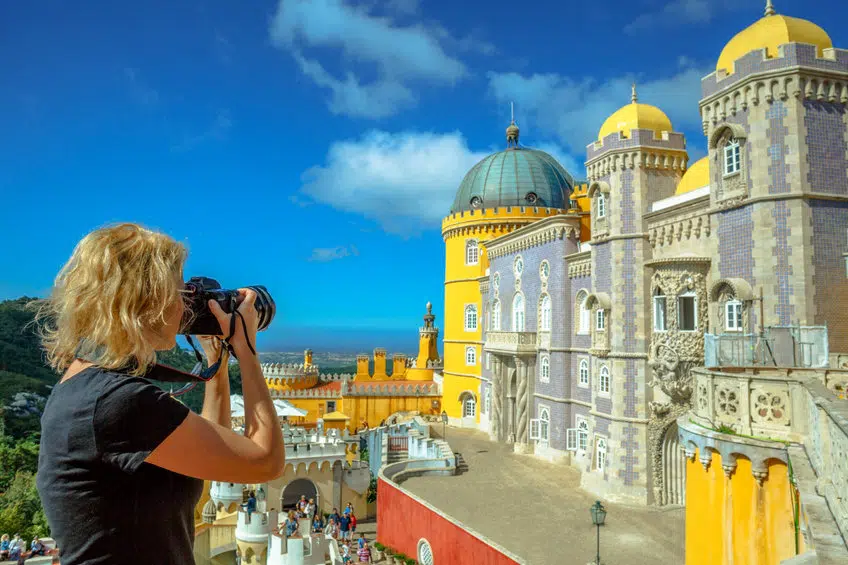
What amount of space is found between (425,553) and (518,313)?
1309 cm

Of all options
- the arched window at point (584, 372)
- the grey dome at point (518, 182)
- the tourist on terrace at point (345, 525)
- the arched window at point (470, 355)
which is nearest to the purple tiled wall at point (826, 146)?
the arched window at point (584, 372)

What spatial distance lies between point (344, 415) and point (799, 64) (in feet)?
93.1

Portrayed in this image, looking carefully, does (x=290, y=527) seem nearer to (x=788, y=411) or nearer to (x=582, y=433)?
(x=582, y=433)

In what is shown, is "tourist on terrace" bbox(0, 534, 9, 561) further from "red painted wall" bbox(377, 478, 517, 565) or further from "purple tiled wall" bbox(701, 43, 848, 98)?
"purple tiled wall" bbox(701, 43, 848, 98)

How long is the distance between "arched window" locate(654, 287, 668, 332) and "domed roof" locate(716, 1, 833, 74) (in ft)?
19.3

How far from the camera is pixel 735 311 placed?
47.1ft

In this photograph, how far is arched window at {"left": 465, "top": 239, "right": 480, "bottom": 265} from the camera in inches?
1302

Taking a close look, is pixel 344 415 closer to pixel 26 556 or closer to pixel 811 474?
pixel 26 556

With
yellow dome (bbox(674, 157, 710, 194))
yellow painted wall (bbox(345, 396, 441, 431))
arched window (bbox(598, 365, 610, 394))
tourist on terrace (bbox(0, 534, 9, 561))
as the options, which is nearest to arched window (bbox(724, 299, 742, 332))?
yellow dome (bbox(674, 157, 710, 194))

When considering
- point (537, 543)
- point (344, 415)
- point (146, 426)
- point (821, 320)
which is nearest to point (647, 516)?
point (537, 543)

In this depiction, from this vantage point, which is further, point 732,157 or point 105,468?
point 732,157

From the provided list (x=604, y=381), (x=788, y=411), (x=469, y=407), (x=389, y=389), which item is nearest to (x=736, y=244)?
(x=604, y=381)

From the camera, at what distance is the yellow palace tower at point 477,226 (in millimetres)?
31781

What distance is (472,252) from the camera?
33.2m
